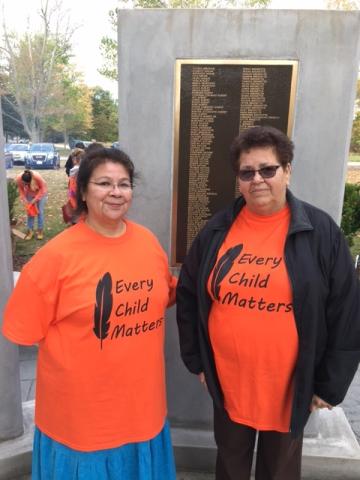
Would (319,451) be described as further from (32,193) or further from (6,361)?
(32,193)

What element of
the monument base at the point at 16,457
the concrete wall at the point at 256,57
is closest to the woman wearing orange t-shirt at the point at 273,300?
the concrete wall at the point at 256,57

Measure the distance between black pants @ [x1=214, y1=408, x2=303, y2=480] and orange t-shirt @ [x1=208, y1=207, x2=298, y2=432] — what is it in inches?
5.0

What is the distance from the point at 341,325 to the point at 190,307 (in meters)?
0.76

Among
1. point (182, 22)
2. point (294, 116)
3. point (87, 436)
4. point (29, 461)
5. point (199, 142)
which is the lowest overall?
point (29, 461)

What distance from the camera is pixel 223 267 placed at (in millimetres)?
1929

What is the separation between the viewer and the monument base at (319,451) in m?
2.89

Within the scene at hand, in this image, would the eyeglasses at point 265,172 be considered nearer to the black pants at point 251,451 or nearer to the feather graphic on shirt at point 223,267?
the feather graphic on shirt at point 223,267

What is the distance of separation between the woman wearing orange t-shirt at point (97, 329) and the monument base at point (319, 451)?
1.02 metres

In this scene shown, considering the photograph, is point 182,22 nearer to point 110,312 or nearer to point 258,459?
point 110,312

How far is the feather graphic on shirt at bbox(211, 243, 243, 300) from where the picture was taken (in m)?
1.92

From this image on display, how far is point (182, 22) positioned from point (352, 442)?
3.11 meters

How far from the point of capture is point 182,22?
239cm

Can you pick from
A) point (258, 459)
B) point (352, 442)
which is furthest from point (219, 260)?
point (352, 442)

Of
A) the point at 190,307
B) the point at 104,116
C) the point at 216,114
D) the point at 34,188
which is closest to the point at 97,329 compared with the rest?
the point at 190,307
